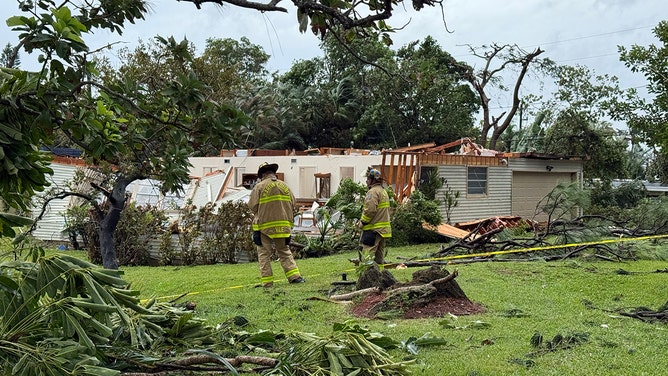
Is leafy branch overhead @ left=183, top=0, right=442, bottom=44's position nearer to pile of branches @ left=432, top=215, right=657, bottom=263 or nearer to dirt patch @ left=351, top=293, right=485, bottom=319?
dirt patch @ left=351, top=293, right=485, bottom=319

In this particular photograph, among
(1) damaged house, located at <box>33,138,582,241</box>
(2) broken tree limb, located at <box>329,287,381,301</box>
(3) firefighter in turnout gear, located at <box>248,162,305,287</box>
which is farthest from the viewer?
(1) damaged house, located at <box>33,138,582,241</box>

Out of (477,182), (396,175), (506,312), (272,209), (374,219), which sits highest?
(396,175)

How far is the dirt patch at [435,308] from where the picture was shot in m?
8.12

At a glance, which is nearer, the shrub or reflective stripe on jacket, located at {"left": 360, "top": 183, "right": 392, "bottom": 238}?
reflective stripe on jacket, located at {"left": 360, "top": 183, "right": 392, "bottom": 238}

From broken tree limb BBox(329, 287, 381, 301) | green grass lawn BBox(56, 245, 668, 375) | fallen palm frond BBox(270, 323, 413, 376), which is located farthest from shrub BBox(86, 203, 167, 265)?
fallen palm frond BBox(270, 323, 413, 376)

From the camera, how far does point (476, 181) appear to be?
24219 millimetres

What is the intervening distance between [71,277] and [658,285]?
8.78m

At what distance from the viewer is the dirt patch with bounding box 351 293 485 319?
812cm

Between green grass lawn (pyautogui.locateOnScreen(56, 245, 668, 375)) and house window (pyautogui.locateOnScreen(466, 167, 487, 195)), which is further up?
house window (pyautogui.locateOnScreen(466, 167, 487, 195))

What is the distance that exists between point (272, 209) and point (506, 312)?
413 cm

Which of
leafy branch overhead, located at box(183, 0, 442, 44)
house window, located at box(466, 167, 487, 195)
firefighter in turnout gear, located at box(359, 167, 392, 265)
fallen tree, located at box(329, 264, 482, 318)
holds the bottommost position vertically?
fallen tree, located at box(329, 264, 482, 318)

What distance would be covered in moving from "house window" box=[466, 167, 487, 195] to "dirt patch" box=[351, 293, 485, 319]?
15.6 meters

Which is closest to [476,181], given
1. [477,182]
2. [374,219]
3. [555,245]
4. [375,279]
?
[477,182]

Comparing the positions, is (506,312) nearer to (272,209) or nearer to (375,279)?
(375,279)
